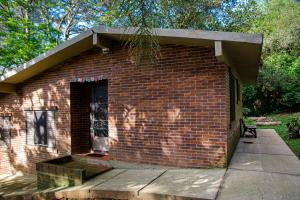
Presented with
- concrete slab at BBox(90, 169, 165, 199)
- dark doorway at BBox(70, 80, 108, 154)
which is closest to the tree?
dark doorway at BBox(70, 80, 108, 154)

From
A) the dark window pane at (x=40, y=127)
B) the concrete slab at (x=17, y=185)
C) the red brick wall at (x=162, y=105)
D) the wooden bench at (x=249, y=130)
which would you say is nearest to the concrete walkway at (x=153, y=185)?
the red brick wall at (x=162, y=105)

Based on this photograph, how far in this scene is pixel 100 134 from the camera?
24.1 ft

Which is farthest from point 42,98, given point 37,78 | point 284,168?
point 284,168

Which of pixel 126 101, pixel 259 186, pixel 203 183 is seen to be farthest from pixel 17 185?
pixel 259 186

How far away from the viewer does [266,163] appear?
5531mm

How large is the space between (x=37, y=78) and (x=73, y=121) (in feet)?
6.16

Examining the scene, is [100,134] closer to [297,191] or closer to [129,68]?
[129,68]

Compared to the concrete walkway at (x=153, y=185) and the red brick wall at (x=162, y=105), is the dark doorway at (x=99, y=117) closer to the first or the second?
the red brick wall at (x=162, y=105)

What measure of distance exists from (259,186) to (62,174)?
12.7 ft

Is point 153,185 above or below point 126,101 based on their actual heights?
below

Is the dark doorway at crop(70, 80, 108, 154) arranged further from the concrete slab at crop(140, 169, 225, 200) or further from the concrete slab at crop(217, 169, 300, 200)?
the concrete slab at crop(217, 169, 300, 200)

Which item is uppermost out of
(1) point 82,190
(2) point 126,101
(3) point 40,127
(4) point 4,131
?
(2) point 126,101

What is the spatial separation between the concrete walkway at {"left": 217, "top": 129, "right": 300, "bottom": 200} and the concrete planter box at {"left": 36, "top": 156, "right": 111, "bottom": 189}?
2779 millimetres

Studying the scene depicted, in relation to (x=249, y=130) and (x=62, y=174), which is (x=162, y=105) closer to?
(x=62, y=174)
